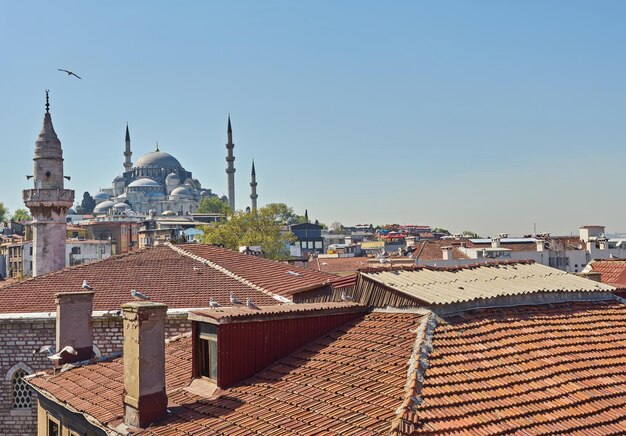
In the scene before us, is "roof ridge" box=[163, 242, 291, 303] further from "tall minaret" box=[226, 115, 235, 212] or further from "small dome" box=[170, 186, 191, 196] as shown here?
"small dome" box=[170, 186, 191, 196]

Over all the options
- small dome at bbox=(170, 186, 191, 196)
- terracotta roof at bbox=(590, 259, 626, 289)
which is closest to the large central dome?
small dome at bbox=(170, 186, 191, 196)

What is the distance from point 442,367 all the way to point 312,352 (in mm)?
1823

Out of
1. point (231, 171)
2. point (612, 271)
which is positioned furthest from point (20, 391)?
point (231, 171)

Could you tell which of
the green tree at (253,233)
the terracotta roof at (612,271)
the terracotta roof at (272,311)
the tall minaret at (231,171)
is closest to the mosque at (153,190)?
the tall minaret at (231,171)

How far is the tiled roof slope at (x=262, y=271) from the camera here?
15297mm

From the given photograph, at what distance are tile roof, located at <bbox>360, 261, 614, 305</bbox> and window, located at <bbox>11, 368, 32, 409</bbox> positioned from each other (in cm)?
784

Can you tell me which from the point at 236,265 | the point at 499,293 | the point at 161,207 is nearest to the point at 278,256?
the point at 236,265

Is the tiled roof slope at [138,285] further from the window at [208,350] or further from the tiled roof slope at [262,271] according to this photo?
the window at [208,350]

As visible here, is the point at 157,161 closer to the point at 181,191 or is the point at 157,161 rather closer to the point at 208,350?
the point at 181,191

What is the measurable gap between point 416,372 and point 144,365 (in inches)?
113

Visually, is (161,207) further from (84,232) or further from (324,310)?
(324,310)

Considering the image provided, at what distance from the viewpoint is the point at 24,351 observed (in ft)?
44.4

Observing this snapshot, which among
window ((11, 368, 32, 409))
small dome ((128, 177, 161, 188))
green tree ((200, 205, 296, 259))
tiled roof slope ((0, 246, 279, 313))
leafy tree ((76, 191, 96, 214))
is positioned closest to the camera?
window ((11, 368, 32, 409))

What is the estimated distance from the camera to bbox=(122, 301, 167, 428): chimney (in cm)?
731
